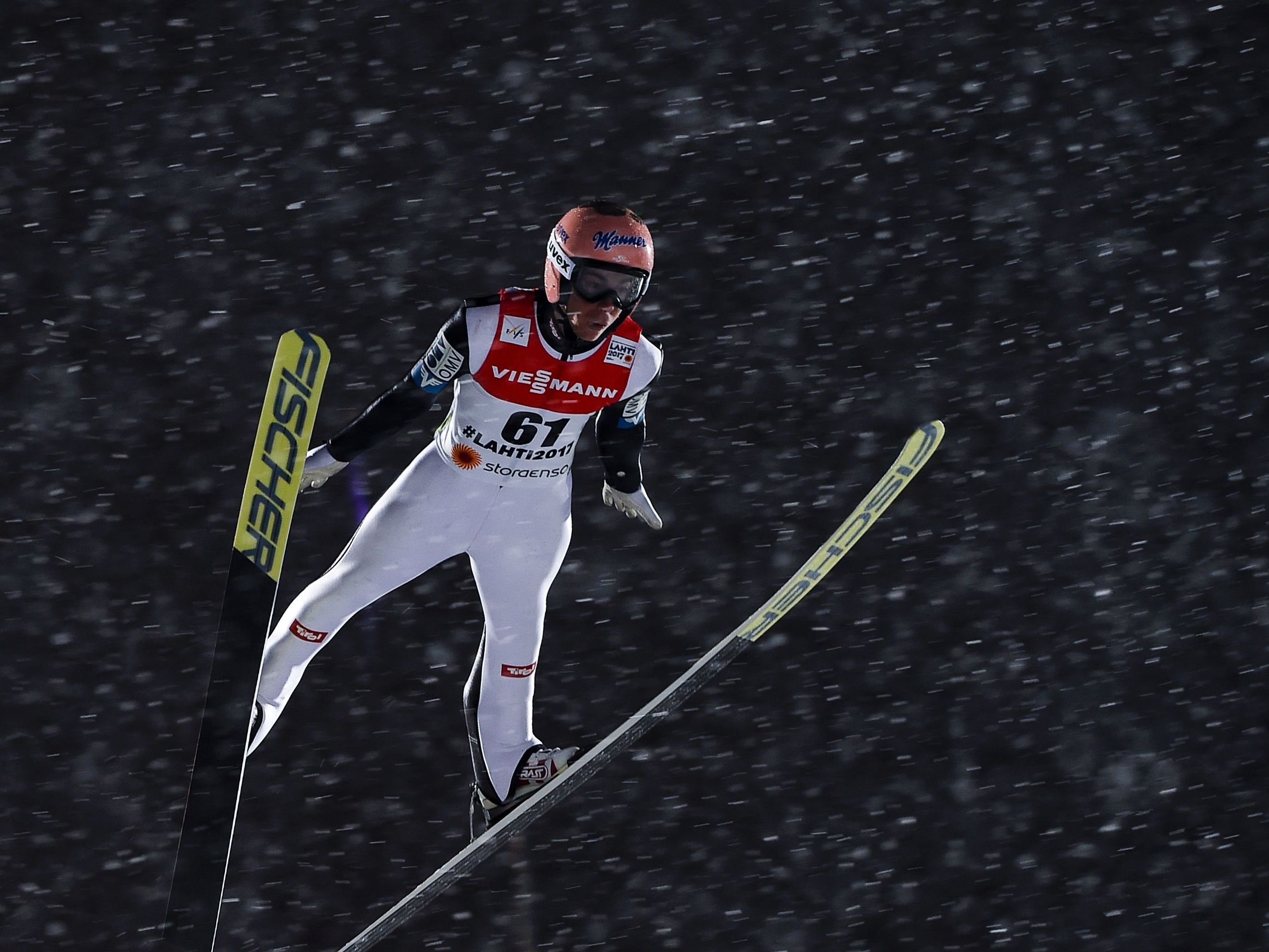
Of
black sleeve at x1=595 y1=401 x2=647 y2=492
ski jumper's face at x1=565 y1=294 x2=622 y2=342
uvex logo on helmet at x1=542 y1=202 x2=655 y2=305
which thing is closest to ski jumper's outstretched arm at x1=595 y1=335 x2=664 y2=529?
black sleeve at x1=595 y1=401 x2=647 y2=492

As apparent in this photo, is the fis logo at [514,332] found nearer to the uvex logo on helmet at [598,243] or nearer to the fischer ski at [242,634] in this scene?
the uvex logo on helmet at [598,243]

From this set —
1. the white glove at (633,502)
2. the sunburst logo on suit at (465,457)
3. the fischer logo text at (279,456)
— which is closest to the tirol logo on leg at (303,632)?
the fischer logo text at (279,456)

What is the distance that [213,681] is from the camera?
12.5 feet

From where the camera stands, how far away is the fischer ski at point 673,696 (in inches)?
162

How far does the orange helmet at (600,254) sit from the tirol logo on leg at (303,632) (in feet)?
3.64

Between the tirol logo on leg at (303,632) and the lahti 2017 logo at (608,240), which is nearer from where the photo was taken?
the lahti 2017 logo at (608,240)

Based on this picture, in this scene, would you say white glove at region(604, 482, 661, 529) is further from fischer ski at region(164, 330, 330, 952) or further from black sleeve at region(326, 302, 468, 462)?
fischer ski at region(164, 330, 330, 952)

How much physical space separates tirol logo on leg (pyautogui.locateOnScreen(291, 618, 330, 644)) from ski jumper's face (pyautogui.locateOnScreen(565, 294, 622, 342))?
1.07 metres

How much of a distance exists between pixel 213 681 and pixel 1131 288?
3.88 metres

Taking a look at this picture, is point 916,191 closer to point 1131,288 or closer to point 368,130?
point 1131,288

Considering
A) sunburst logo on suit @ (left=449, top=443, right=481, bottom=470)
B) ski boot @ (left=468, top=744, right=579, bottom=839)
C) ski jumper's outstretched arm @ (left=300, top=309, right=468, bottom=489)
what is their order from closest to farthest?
ski jumper's outstretched arm @ (left=300, top=309, right=468, bottom=489), sunburst logo on suit @ (left=449, top=443, right=481, bottom=470), ski boot @ (left=468, top=744, right=579, bottom=839)

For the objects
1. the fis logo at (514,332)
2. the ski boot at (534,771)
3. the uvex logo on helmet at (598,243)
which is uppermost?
the uvex logo on helmet at (598,243)

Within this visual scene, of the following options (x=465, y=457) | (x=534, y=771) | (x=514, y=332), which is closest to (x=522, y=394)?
(x=514, y=332)

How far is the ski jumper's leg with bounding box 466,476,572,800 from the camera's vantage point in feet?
13.1
